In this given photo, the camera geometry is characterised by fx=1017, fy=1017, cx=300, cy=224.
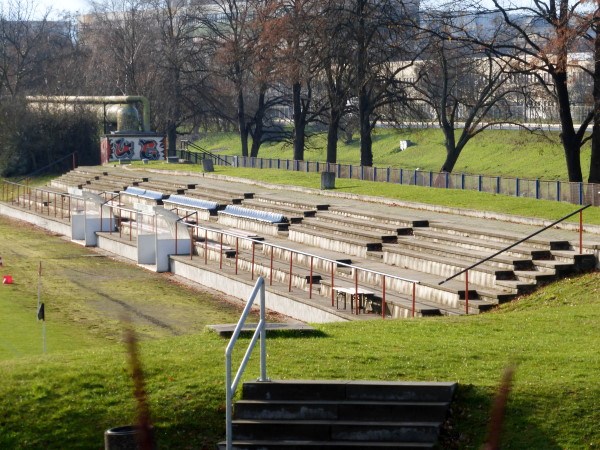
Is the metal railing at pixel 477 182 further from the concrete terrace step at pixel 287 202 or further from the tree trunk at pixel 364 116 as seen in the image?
the concrete terrace step at pixel 287 202

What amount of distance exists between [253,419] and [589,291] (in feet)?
38.9

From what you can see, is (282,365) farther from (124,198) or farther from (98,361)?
(124,198)

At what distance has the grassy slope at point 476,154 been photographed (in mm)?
71688

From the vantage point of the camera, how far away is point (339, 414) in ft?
34.4

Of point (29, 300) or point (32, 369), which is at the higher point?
point (32, 369)

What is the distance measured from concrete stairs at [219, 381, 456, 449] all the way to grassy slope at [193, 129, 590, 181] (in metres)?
50.3

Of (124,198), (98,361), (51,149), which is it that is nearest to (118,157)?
(51,149)

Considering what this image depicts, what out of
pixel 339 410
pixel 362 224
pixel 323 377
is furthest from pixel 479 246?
pixel 339 410

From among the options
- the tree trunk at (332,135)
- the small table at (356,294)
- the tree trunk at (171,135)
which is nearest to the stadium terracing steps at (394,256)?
the small table at (356,294)

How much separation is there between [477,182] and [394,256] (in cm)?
1222

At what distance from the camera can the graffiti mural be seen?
64.8m

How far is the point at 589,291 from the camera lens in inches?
811

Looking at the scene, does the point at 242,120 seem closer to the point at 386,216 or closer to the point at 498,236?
the point at 386,216

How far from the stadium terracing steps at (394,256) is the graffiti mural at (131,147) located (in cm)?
2549
